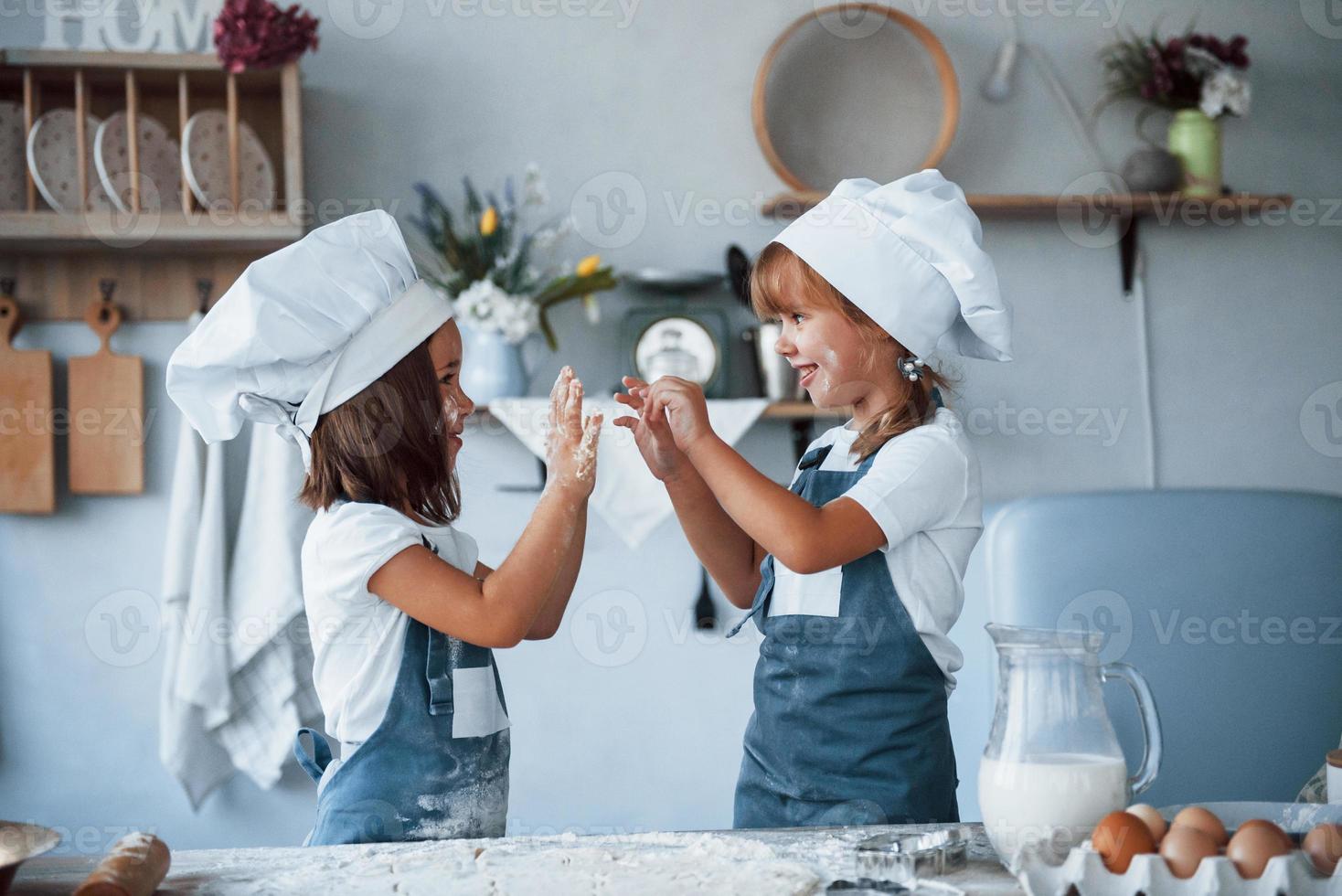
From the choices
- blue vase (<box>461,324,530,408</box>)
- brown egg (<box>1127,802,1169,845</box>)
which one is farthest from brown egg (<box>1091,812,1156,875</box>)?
blue vase (<box>461,324,530,408</box>)

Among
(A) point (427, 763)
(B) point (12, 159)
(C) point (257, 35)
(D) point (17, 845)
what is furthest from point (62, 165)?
(D) point (17, 845)

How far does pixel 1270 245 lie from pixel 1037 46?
60cm

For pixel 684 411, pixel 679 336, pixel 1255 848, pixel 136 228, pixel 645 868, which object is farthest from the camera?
pixel 679 336

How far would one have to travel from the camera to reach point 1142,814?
701 mm

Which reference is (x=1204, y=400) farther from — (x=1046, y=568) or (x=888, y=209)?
(x=888, y=209)

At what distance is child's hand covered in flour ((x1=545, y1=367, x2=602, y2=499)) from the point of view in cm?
104

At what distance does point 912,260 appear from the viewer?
1077mm

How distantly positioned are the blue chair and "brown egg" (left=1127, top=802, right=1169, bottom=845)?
771mm

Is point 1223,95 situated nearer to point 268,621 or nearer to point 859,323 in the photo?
point 859,323

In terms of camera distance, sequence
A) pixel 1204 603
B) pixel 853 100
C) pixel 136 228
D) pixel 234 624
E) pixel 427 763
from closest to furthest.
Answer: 1. pixel 427 763
2. pixel 1204 603
3. pixel 136 228
4. pixel 234 624
5. pixel 853 100

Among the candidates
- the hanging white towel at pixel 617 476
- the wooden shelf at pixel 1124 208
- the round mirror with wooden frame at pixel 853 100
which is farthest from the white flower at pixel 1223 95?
the hanging white towel at pixel 617 476

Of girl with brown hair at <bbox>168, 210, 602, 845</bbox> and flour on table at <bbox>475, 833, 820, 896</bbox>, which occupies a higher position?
girl with brown hair at <bbox>168, 210, 602, 845</bbox>

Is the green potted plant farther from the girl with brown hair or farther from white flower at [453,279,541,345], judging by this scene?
the girl with brown hair

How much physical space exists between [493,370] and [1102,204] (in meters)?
1.14
